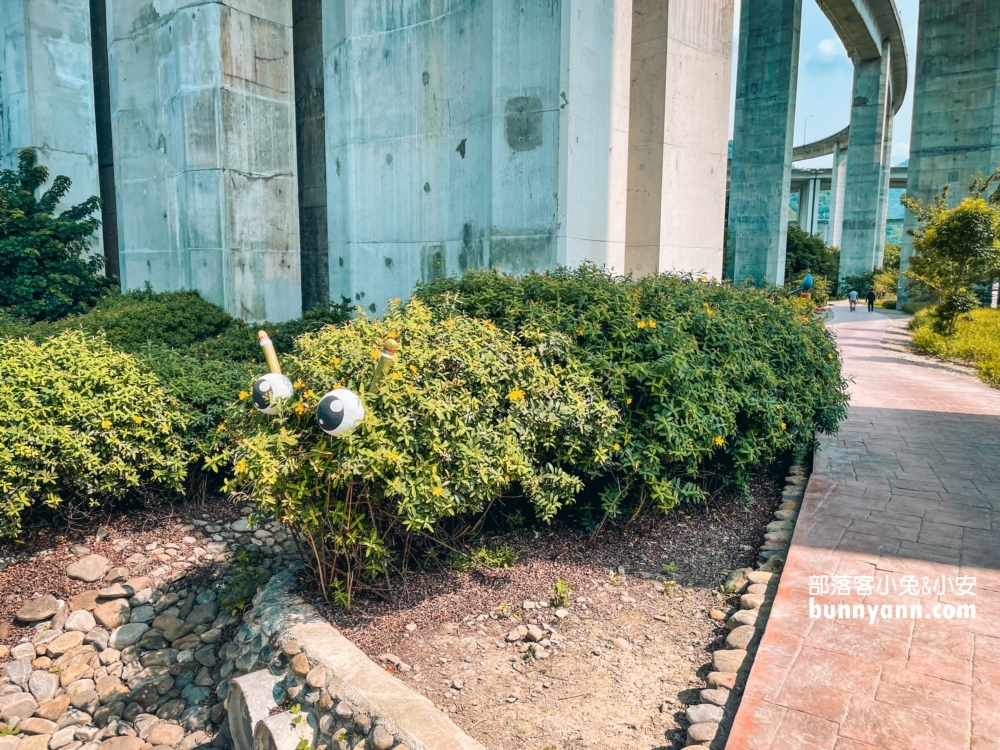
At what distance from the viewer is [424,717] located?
2689 mm

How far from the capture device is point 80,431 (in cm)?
463

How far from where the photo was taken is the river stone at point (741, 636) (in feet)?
10.5

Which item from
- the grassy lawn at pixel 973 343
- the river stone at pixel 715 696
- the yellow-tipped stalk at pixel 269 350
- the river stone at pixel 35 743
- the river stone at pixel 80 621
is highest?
the yellow-tipped stalk at pixel 269 350

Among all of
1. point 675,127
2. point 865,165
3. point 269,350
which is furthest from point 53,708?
point 865,165

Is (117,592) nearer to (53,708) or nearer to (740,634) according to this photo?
(53,708)

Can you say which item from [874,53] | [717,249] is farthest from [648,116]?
[874,53]

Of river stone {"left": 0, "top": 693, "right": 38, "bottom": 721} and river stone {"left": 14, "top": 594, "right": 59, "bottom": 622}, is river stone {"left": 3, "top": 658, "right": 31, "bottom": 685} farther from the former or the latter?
river stone {"left": 14, "top": 594, "right": 59, "bottom": 622}

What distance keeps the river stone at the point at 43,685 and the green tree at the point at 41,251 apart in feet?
23.3

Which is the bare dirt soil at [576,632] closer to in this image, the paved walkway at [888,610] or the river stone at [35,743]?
the paved walkway at [888,610]

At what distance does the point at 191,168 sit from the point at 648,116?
5.44 metres

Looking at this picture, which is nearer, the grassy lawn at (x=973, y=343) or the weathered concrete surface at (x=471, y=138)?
the weathered concrete surface at (x=471, y=138)

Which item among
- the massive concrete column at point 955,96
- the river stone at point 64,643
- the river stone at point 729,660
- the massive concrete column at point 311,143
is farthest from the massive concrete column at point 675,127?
the massive concrete column at point 955,96

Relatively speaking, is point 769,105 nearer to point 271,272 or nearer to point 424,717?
point 271,272

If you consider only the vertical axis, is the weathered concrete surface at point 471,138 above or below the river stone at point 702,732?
above
